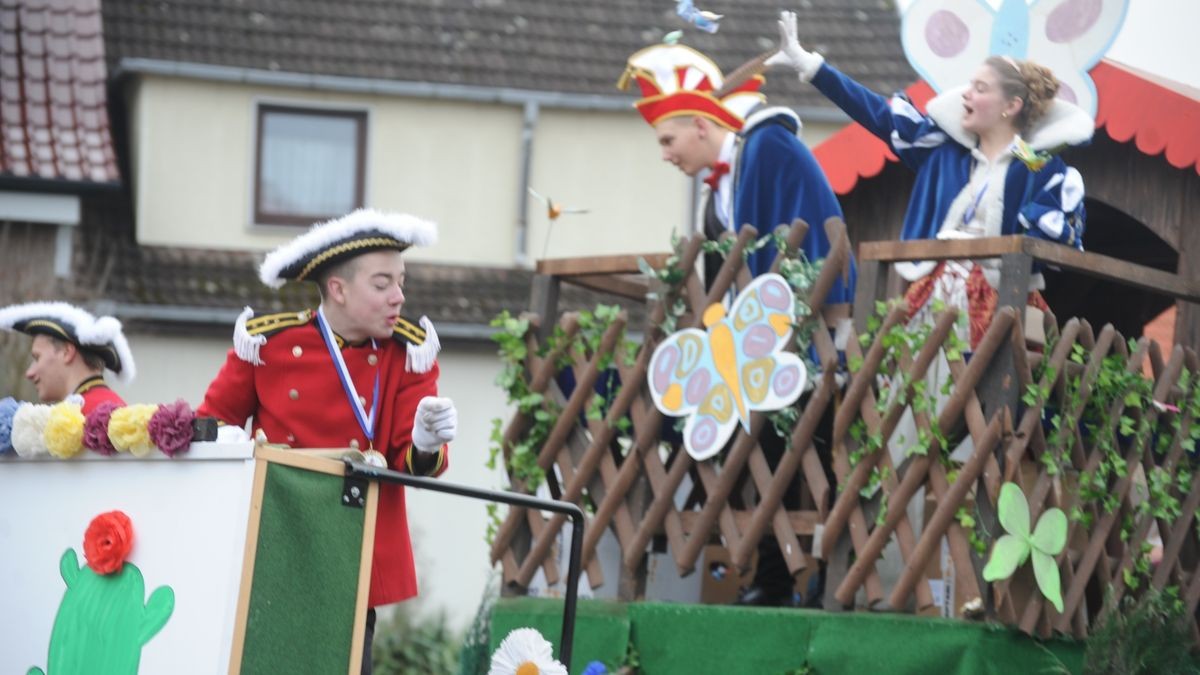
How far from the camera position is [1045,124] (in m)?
6.96

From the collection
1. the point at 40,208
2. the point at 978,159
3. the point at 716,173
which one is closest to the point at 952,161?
the point at 978,159

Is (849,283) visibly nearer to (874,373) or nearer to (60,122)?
(874,373)

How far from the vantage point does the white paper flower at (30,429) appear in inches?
191

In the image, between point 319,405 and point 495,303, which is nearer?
point 319,405

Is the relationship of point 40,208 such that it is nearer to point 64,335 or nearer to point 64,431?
point 64,335

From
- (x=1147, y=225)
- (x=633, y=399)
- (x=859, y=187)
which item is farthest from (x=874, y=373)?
(x=859, y=187)

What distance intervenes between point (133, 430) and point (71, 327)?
9.84 feet

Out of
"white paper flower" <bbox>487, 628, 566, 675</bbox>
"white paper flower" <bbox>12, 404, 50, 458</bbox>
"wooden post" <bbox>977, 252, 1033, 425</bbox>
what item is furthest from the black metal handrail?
"wooden post" <bbox>977, 252, 1033, 425</bbox>

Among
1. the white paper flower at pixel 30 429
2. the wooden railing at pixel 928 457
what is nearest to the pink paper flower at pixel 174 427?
the white paper flower at pixel 30 429

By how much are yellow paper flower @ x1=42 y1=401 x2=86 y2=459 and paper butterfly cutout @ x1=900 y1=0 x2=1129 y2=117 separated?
13.3 feet

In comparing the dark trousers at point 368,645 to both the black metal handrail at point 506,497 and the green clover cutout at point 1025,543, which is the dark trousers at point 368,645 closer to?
the black metal handrail at point 506,497

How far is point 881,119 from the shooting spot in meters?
7.49

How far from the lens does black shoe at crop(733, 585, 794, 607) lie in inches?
289

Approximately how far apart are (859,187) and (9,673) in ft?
16.9
